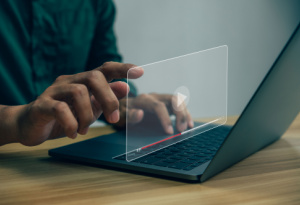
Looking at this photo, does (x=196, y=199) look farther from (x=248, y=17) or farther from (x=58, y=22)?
(x=248, y=17)

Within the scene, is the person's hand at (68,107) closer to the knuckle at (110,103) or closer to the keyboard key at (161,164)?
the knuckle at (110,103)

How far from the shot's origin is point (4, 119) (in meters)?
0.68

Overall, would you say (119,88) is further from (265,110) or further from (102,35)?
(102,35)

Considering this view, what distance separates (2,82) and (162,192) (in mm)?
979

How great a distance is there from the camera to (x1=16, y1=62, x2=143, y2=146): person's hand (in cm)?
57

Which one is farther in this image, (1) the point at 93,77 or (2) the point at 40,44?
(2) the point at 40,44

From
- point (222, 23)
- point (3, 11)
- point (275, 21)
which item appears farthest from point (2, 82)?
point (275, 21)

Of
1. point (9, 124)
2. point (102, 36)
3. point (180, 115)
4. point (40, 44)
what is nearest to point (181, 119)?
point (180, 115)

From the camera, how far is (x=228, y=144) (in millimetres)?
482

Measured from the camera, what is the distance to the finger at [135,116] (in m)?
0.54

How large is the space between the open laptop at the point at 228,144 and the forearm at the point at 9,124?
0.10 meters

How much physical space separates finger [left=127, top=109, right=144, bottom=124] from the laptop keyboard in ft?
0.20

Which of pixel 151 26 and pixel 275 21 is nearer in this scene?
pixel 151 26

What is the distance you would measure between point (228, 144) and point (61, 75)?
423 millimetres
